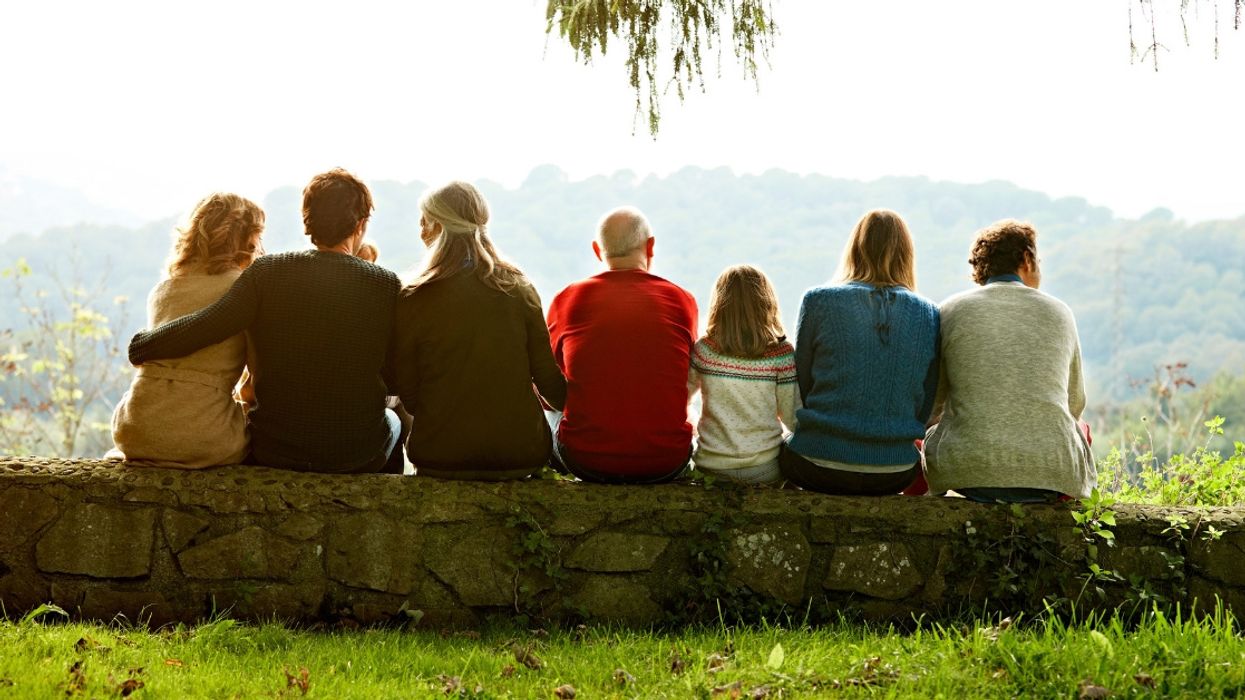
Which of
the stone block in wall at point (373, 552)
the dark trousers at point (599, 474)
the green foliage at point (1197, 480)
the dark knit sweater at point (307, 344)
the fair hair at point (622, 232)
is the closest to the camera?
the dark knit sweater at point (307, 344)

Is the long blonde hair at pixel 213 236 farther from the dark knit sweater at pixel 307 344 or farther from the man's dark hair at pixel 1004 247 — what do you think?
the man's dark hair at pixel 1004 247

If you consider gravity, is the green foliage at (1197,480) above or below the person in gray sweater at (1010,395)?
below

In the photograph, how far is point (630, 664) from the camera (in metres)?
3.25

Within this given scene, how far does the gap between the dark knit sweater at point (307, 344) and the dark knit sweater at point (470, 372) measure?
0.43 ft

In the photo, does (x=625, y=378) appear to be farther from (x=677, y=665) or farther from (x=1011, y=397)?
(x=1011, y=397)

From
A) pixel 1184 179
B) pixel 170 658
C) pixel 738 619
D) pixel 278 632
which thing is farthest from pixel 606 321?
pixel 1184 179

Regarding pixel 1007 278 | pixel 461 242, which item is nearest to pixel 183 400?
pixel 461 242

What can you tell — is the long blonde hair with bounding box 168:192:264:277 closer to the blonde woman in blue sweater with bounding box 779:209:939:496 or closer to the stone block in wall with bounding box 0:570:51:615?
the stone block in wall with bounding box 0:570:51:615

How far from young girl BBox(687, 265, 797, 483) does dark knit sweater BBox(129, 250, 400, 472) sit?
1229 millimetres

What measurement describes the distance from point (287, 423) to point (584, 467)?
1.09 meters

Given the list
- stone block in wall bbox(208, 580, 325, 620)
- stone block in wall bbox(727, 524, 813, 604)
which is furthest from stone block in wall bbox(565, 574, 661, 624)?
stone block in wall bbox(208, 580, 325, 620)

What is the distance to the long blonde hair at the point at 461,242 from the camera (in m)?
3.92

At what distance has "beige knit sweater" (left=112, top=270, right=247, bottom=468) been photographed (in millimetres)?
3768

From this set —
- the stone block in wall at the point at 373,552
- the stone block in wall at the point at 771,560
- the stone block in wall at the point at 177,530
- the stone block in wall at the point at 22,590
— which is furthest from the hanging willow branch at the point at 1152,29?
the stone block in wall at the point at 22,590
